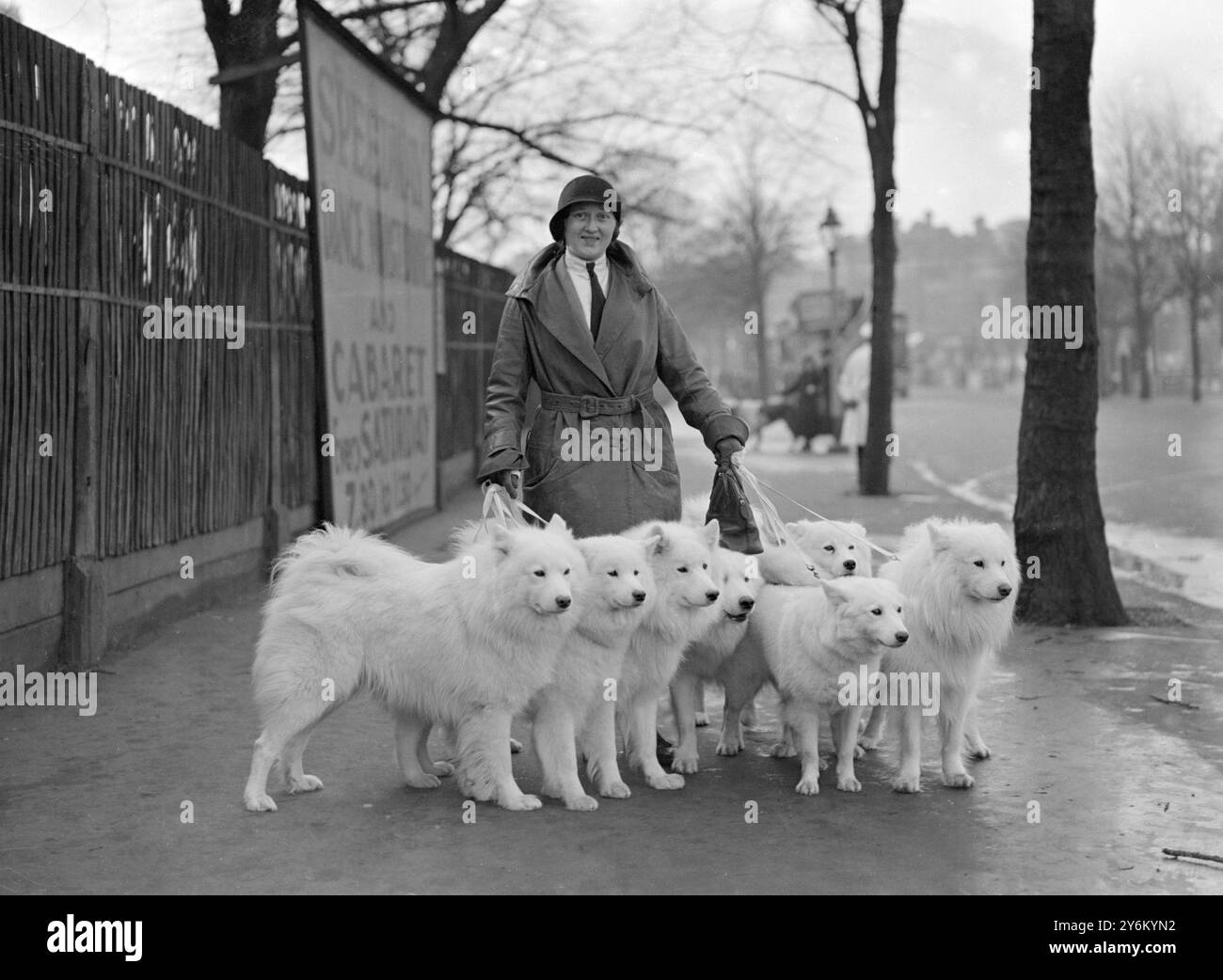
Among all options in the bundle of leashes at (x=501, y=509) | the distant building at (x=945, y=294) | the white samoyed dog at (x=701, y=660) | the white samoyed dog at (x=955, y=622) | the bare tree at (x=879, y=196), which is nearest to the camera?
the bundle of leashes at (x=501, y=509)

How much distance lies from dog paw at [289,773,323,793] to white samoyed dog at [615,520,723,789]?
4.35ft

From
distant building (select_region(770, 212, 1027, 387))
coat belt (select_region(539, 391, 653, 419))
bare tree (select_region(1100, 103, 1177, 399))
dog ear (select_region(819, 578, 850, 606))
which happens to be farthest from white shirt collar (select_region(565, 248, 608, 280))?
distant building (select_region(770, 212, 1027, 387))

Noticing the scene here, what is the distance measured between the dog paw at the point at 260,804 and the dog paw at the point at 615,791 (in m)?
1.34

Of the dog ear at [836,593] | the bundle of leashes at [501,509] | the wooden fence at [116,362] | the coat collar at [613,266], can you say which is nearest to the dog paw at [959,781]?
the dog ear at [836,593]

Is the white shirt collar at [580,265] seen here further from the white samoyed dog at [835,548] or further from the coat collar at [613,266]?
the white samoyed dog at [835,548]

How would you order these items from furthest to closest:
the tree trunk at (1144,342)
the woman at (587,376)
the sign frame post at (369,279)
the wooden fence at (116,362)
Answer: the tree trunk at (1144,342), the sign frame post at (369,279), the wooden fence at (116,362), the woman at (587,376)

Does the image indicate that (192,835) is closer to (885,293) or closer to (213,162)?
(213,162)

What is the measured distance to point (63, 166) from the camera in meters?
8.67

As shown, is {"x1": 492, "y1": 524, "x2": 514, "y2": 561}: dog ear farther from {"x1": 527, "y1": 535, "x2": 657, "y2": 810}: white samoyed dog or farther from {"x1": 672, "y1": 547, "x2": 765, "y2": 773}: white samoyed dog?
{"x1": 672, "y1": 547, "x2": 765, "y2": 773}: white samoyed dog

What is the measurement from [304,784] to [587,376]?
2208 millimetres

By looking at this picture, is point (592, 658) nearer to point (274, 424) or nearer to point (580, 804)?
point (580, 804)

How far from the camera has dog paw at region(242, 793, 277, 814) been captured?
237 inches

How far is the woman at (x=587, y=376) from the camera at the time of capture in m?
6.93
